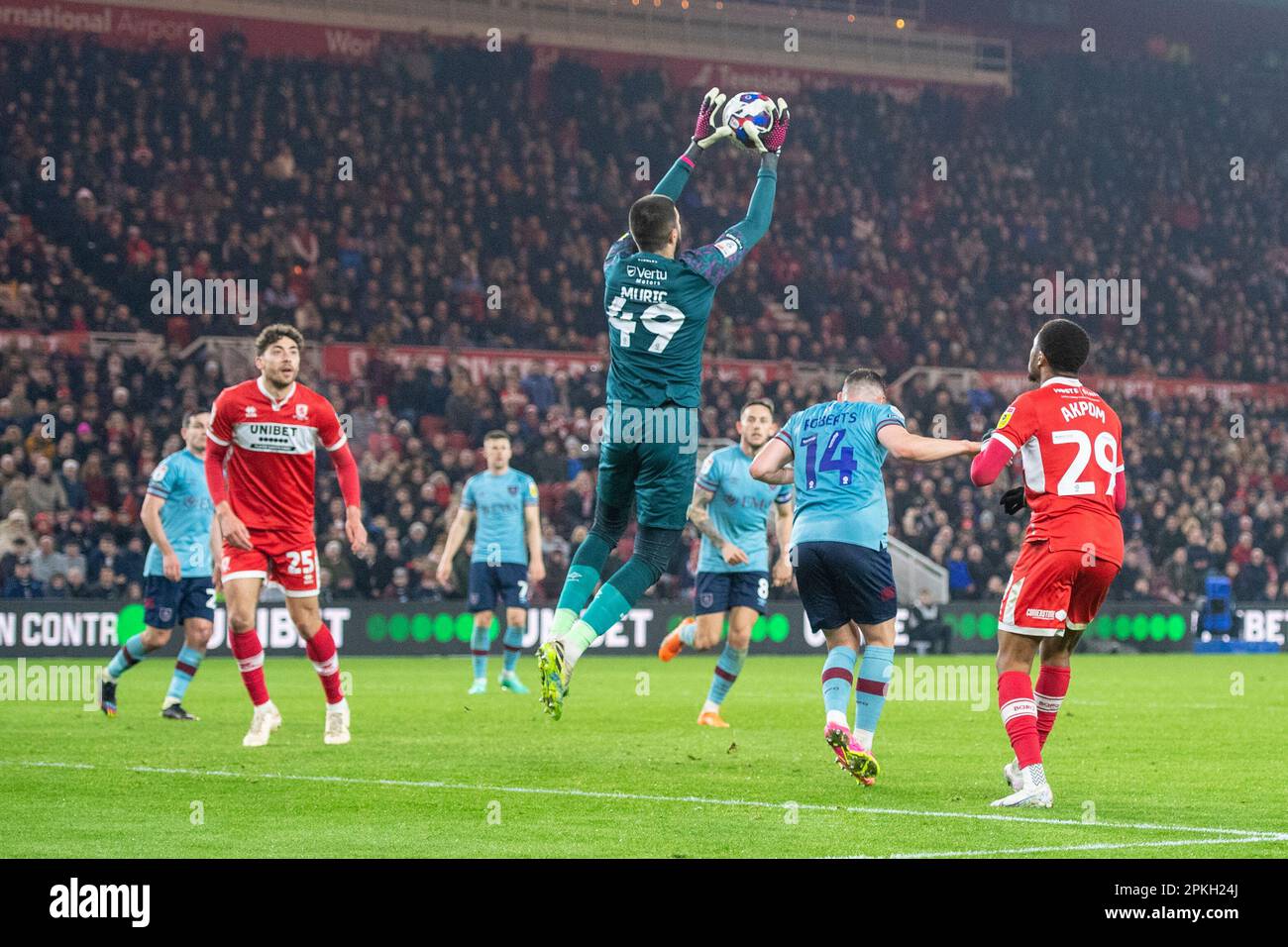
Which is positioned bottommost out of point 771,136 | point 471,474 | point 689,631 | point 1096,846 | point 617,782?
point 617,782

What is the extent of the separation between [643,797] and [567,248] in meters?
25.6

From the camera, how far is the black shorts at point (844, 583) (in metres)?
9.07

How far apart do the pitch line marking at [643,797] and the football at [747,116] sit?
3359 millimetres

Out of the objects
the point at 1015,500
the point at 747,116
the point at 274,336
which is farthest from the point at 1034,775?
the point at 274,336

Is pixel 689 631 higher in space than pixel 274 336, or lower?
lower

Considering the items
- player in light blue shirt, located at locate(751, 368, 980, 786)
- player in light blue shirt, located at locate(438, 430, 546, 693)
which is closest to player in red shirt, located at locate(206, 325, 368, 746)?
player in light blue shirt, located at locate(751, 368, 980, 786)

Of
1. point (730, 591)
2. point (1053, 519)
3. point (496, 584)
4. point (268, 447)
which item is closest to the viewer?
point (1053, 519)

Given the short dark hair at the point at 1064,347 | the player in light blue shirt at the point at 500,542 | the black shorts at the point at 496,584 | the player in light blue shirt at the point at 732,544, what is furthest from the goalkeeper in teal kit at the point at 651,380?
the black shorts at the point at 496,584

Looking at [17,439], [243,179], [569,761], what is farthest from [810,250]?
[569,761]

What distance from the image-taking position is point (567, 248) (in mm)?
33219

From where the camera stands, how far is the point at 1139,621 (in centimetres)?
2827

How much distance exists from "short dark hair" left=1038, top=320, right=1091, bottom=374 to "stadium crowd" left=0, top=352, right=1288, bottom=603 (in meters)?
16.5

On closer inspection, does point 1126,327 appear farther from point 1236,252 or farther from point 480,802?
point 480,802

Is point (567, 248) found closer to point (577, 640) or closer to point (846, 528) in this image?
point (846, 528)
